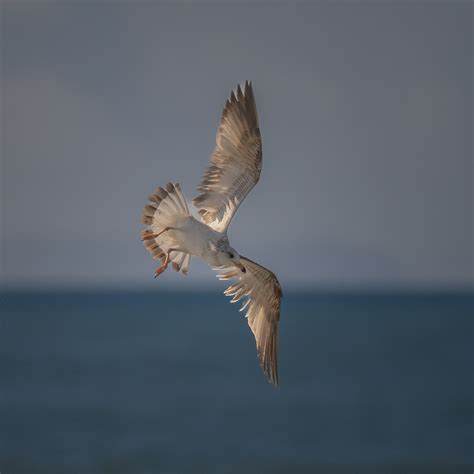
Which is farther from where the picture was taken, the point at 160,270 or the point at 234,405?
the point at 234,405

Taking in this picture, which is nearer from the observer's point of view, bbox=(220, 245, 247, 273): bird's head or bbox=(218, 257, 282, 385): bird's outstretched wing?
bbox=(220, 245, 247, 273): bird's head

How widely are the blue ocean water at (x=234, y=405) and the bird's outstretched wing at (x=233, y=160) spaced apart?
22283mm

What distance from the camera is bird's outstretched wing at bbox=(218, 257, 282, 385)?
1317 cm

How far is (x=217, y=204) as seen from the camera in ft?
40.8

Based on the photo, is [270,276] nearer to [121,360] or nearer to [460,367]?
[460,367]

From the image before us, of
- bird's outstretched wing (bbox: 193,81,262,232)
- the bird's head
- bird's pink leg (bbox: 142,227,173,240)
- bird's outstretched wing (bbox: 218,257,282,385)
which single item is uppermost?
bird's outstretched wing (bbox: 193,81,262,232)

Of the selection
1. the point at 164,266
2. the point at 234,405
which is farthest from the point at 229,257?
the point at 234,405

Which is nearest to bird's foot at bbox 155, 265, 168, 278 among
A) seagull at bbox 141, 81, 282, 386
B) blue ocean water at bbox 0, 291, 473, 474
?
seagull at bbox 141, 81, 282, 386

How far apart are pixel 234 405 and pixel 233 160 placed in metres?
36.3

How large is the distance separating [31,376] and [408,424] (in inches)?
917

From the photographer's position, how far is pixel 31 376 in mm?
58906

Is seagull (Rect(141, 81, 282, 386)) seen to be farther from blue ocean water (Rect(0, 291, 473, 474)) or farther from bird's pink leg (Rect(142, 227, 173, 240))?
blue ocean water (Rect(0, 291, 473, 474))

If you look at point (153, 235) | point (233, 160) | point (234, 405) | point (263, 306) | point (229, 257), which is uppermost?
point (233, 160)

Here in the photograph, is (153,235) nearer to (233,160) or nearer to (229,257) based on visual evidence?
(229,257)
